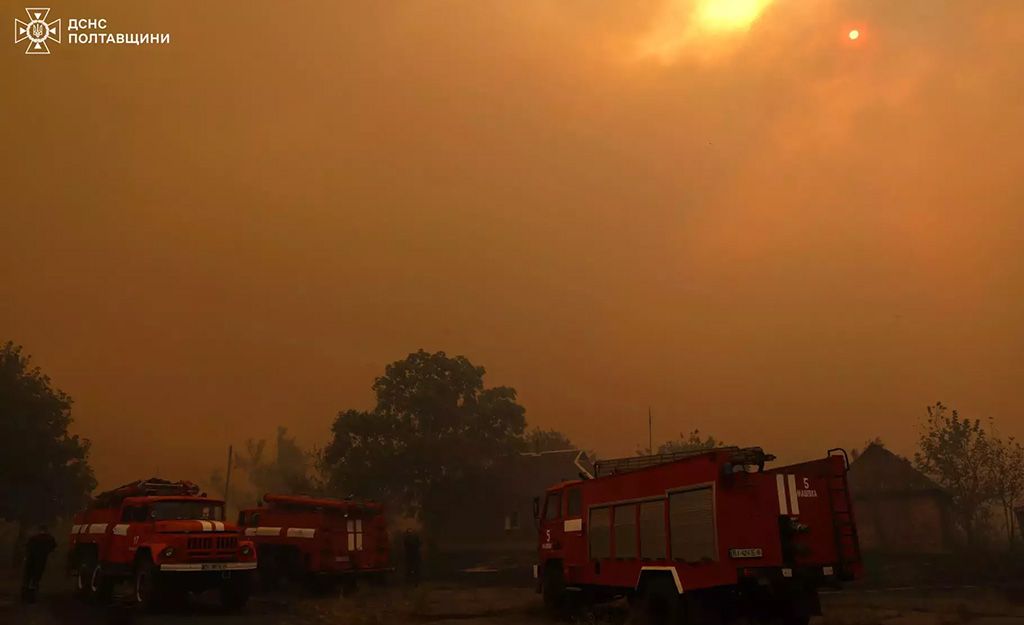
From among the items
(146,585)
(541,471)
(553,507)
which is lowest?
(146,585)

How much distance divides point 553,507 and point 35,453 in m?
36.5

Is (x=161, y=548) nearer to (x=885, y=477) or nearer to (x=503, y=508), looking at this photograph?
(x=503, y=508)

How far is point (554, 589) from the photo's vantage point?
1773 cm

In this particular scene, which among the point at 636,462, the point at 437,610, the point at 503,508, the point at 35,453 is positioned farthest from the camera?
the point at 503,508

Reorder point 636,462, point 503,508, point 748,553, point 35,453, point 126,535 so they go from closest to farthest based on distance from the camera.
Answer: point 748,553, point 636,462, point 126,535, point 35,453, point 503,508

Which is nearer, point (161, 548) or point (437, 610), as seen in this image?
point (161, 548)

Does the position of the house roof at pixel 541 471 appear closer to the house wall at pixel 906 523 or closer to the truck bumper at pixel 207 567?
the house wall at pixel 906 523

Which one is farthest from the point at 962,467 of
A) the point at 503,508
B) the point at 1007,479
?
the point at 503,508

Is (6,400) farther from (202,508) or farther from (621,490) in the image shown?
(621,490)

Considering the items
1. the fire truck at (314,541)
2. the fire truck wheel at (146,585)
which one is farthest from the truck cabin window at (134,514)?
the fire truck at (314,541)

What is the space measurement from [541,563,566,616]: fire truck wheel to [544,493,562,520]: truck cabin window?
1098 millimetres

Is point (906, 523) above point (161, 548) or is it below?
below

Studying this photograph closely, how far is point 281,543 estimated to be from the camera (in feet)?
76.0

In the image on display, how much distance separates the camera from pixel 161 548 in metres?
17.3
